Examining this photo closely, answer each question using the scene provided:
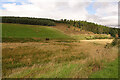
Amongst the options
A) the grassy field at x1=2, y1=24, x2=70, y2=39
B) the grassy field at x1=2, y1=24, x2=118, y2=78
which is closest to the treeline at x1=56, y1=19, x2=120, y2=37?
the grassy field at x1=2, y1=24, x2=70, y2=39

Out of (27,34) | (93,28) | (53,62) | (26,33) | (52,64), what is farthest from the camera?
(93,28)

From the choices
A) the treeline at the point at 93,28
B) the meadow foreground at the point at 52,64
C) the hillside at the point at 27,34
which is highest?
the treeline at the point at 93,28

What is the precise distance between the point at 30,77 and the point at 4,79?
5.22 feet

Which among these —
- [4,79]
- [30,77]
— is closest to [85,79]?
[30,77]

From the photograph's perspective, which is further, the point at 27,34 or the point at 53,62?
the point at 27,34

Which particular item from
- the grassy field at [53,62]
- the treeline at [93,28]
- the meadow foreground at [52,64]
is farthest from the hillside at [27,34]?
the treeline at [93,28]

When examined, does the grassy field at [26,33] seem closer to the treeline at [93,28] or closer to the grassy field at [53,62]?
the grassy field at [53,62]

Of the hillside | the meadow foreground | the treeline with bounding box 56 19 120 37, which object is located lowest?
the meadow foreground

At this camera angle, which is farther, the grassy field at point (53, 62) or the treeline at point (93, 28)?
the treeline at point (93, 28)

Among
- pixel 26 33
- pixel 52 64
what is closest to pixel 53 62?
pixel 52 64

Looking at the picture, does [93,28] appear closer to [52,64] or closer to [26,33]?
[26,33]

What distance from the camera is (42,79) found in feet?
15.6

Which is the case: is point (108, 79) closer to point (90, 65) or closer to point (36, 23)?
point (90, 65)

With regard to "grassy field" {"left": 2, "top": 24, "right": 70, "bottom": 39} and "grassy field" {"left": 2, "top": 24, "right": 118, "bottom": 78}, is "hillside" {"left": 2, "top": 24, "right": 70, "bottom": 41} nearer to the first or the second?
"grassy field" {"left": 2, "top": 24, "right": 70, "bottom": 39}
